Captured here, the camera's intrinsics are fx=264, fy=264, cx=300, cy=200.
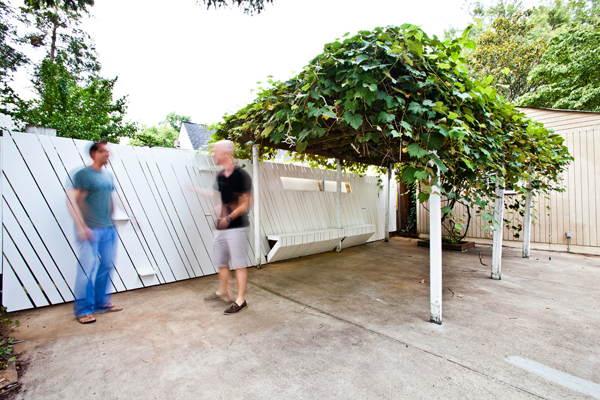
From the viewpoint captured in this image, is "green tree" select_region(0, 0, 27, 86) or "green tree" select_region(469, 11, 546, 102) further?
"green tree" select_region(469, 11, 546, 102)

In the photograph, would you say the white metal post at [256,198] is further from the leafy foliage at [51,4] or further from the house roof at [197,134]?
the house roof at [197,134]

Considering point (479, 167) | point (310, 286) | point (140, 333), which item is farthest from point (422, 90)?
point (140, 333)

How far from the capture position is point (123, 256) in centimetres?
320

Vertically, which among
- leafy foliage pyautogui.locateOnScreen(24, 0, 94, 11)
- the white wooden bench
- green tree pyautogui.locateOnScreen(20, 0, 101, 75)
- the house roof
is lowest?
the white wooden bench

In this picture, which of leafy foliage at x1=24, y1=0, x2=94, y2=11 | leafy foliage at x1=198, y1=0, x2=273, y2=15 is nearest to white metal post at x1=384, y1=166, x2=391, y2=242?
leafy foliage at x1=198, y1=0, x2=273, y2=15

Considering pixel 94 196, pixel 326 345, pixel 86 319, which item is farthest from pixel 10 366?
pixel 326 345

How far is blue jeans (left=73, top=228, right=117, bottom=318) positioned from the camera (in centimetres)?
242

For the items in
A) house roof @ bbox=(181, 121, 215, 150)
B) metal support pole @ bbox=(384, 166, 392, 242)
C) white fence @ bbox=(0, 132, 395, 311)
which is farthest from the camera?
house roof @ bbox=(181, 121, 215, 150)

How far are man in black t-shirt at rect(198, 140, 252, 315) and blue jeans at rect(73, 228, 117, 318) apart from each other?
3.28 ft

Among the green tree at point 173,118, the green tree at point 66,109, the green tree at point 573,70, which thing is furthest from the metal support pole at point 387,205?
the green tree at point 173,118

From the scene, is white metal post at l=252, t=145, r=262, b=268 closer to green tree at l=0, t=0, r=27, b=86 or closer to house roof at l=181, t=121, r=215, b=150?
green tree at l=0, t=0, r=27, b=86

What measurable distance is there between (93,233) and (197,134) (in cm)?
1858

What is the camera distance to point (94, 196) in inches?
96.5

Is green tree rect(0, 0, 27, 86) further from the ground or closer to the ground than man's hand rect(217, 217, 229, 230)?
further from the ground
